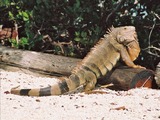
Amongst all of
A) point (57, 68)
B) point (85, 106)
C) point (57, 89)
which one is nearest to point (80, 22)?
point (57, 68)

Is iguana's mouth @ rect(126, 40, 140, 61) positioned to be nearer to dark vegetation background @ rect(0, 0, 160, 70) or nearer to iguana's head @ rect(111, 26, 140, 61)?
iguana's head @ rect(111, 26, 140, 61)

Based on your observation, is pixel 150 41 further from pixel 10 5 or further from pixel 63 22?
pixel 10 5

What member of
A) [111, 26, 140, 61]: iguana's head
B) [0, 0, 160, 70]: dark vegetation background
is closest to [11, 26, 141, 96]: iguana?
[111, 26, 140, 61]: iguana's head

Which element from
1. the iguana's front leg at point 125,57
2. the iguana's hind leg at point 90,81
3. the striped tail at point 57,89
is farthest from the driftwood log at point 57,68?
the striped tail at point 57,89

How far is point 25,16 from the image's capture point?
855 centimetres

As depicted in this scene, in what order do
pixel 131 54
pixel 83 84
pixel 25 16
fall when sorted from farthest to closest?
pixel 25 16, pixel 131 54, pixel 83 84

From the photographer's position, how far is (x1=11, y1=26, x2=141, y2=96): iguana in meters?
6.25

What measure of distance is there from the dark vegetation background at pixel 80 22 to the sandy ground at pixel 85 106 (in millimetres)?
1776

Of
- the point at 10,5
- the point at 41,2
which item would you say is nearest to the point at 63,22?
the point at 41,2

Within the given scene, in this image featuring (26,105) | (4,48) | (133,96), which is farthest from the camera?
(4,48)

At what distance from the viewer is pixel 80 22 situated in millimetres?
8562

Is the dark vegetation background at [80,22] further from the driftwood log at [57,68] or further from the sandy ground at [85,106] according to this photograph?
the sandy ground at [85,106]

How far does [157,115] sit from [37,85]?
7.40 ft

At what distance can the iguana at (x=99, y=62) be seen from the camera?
20.5ft
